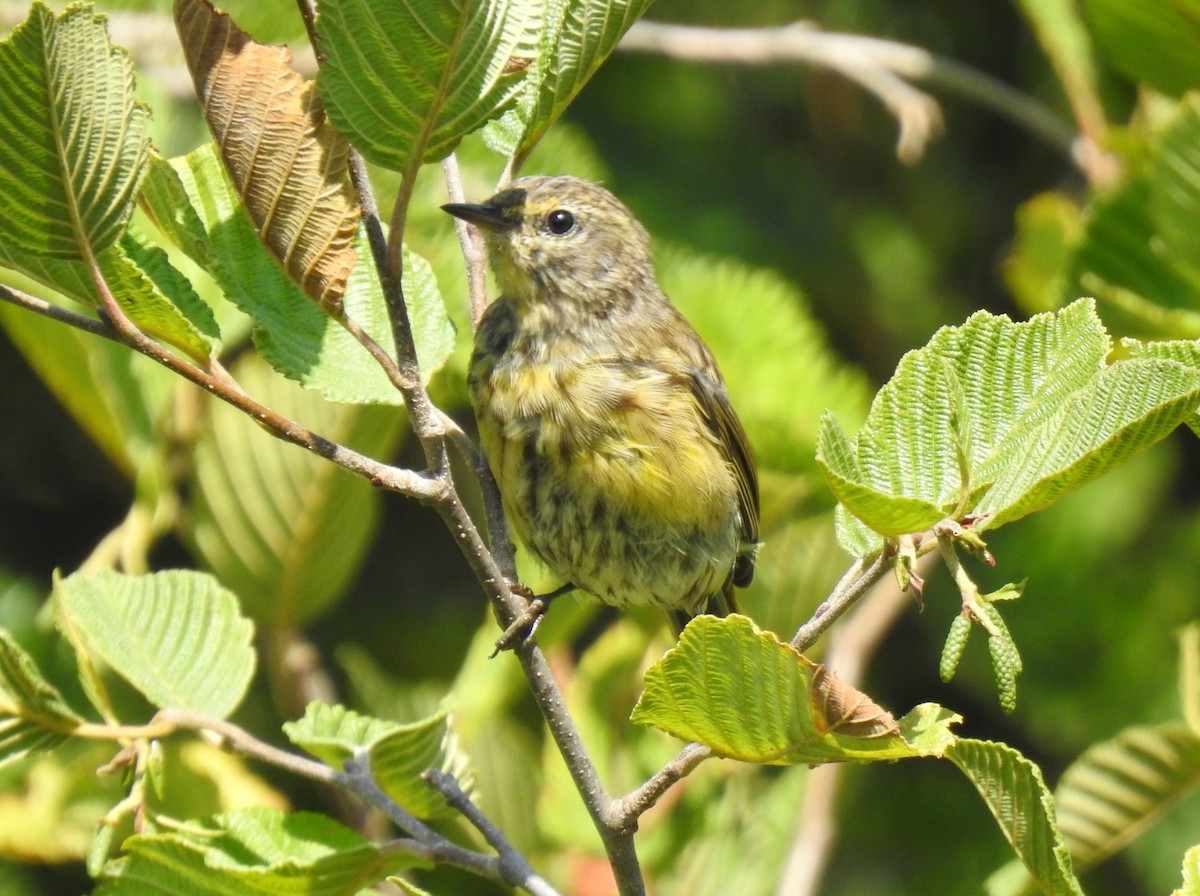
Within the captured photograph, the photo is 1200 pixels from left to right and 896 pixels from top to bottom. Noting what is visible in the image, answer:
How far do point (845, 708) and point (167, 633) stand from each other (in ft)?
3.35

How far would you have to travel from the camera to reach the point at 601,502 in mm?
2496

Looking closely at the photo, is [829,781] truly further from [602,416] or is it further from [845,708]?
[845,708]

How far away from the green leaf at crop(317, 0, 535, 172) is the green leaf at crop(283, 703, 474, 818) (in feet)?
2.23

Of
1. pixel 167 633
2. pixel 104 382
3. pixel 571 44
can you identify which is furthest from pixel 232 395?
pixel 104 382

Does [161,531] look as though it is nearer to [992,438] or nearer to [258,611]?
[258,611]

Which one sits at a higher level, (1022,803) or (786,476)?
(1022,803)

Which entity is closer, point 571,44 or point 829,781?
point 571,44

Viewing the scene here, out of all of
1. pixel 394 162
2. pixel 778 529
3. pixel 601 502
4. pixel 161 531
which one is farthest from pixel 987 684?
pixel 394 162

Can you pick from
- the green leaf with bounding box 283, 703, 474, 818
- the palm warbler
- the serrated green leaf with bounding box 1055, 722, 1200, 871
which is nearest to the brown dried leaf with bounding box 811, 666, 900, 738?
the green leaf with bounding box 283, 703, 474, 818

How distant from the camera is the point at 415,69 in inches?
50.1

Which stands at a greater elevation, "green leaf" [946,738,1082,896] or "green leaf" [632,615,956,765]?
"green leaf" [632,615,956,765]

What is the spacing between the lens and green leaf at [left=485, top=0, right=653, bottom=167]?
4.70ft

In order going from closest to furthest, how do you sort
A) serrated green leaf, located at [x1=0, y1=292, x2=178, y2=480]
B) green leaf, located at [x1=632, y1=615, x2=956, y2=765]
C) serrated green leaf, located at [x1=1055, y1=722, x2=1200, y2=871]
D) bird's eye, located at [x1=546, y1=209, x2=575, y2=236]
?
green leaf, located at [x1=632, y1=615, x2=956, y2=765] < serrated green leaf, located at [x1=1055, y1=722, x2=1200, y2=871] < serrated green leaf, located at [x1=0, y1=292, x2=178, y2=480] < bird's eye, located at [x1=546, y1=209, x2=575, y2=236]

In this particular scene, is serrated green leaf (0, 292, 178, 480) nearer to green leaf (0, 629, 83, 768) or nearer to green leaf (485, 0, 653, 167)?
green leaf (0, 629, 83, 768)
